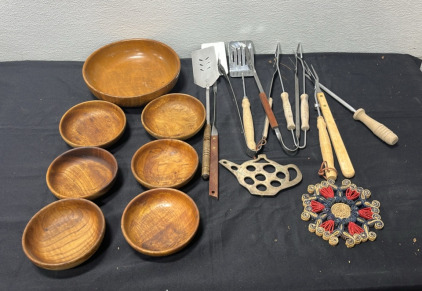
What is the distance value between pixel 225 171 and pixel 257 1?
21.9 inches

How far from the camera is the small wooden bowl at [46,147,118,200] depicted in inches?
34.8

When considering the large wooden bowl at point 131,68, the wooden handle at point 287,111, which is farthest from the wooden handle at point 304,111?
the large wooden bowl at point 131,68

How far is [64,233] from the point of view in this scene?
815 mm

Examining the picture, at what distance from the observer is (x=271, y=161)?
942 mm

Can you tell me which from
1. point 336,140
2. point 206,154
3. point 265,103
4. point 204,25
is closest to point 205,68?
point 204,25

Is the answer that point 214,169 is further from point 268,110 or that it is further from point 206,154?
point 268,110

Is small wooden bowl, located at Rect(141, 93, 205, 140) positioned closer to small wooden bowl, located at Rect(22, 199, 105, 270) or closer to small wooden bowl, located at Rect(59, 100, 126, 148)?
small wooden bowl, located at Rect(59, 100, 126, 148)

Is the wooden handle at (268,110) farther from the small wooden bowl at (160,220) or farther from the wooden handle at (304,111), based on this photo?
the small wooden bowl at (160,220)

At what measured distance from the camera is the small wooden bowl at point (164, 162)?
905 mm

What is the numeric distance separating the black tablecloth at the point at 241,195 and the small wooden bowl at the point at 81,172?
1.5 inches

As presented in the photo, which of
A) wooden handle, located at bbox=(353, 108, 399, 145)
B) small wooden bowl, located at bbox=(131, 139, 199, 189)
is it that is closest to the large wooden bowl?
small wooden bowl, located at bbox=(131, 139, 199, 189)

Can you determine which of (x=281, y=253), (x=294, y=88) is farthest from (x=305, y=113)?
(x=281, y=253)

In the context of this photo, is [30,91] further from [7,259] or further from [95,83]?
[7,259]

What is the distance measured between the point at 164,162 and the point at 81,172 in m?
0.21
